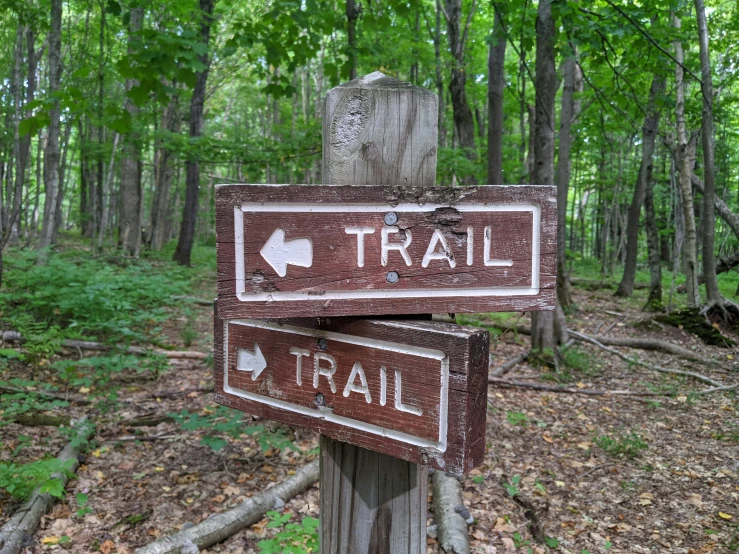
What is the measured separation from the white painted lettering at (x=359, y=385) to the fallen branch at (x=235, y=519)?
87.7 inches

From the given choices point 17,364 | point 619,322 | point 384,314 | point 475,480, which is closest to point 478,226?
point 384,314

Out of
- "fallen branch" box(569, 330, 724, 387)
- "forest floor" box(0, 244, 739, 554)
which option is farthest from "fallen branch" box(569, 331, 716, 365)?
"forest floor" box(0, 244, 739, 554)

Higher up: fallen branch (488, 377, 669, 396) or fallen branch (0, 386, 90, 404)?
fallen branch (0, 386, 90, 404)

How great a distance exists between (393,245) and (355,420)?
0.42 meters

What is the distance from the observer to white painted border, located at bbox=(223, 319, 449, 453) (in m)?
1.04

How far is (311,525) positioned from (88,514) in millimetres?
1426

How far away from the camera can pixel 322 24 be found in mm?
4027

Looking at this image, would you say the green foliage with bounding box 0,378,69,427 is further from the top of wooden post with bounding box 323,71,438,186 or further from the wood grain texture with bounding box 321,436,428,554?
the top of wooden post with bounding box 323,71,438,186

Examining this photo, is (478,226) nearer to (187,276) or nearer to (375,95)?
(375,95)

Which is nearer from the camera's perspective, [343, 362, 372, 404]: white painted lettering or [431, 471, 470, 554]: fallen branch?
[343, 362, 372, 404]: white painted lettering

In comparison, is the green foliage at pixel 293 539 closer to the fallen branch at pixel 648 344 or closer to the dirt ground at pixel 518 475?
the dirt ground at pixel 518 475

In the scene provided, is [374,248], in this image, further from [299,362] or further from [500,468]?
[500,468]

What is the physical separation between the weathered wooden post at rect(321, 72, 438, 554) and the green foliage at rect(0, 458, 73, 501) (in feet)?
7.91

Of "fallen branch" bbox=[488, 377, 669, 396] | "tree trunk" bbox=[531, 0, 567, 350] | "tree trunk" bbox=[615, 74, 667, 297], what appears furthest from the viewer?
"tree trunk" bbox=[615, 74, 667, 297]
